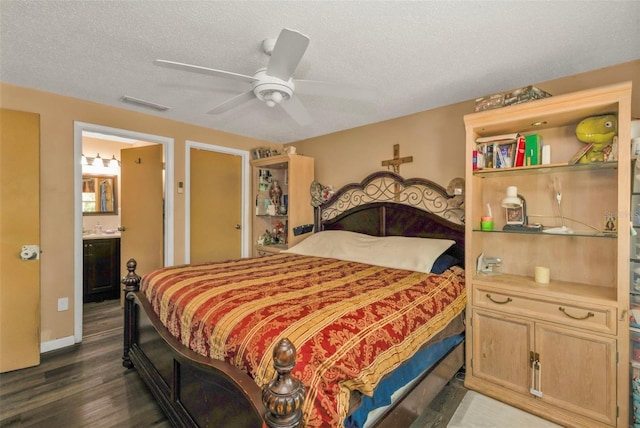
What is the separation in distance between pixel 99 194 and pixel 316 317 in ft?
16.7

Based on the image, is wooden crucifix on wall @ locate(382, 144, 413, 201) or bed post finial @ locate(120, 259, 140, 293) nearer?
bed post finial @ locate(120, 259, 140, 293)

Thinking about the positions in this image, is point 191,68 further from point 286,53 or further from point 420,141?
point 420,141

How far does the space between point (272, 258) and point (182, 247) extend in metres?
1.47

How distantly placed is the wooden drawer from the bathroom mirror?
552 cm

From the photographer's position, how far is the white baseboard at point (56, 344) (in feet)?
8.94

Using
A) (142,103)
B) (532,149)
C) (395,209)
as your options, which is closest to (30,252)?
(142,103)

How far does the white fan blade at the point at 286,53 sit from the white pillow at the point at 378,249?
1736 millimetres

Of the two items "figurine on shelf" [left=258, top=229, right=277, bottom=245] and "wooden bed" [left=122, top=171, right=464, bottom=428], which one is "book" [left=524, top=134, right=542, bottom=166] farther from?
"figurine on shelf" [left=258, top=229, right=277, bottom=245]

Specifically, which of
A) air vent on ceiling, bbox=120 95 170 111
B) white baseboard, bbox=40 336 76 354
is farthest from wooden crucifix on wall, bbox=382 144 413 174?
white baseboard, bbox=40 336 76 354

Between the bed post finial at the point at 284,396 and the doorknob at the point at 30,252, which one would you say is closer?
the bed post finial at the point at 284,396

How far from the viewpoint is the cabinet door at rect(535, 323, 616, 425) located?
1.73m

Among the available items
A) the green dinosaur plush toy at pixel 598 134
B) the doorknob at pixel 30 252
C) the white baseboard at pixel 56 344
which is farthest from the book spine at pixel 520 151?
the white baseboard at pixel 56 344

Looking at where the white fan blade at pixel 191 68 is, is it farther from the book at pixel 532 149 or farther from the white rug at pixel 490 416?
the white rug at pixel 490 416

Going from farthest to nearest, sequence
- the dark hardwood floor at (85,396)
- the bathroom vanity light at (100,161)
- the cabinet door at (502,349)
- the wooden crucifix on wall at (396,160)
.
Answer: the bathroom vanity light at (100,161)
the wooden crucifix on wall at (396,160)
the cabinet door at (502,349)
the dark hardwood floor at (85,396)
